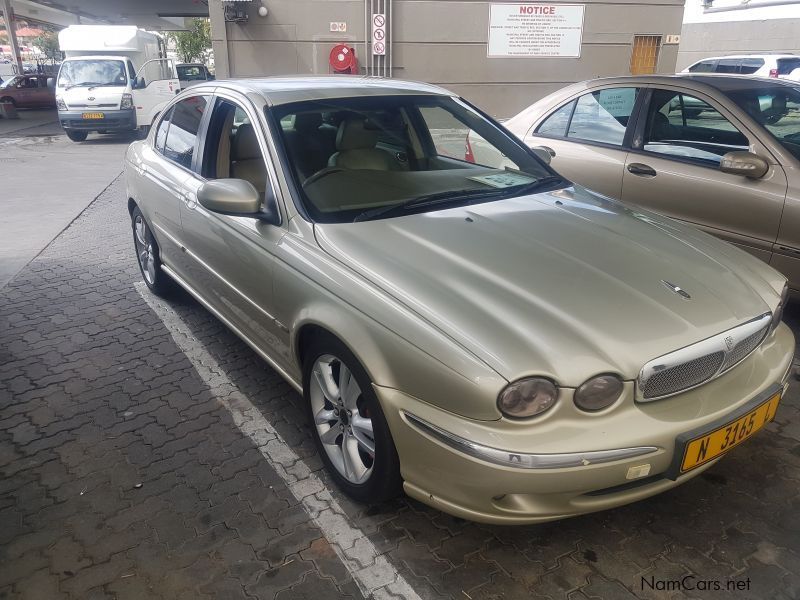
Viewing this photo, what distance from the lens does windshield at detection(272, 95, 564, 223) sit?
304 cm

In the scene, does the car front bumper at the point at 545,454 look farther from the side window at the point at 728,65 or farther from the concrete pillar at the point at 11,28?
the concrete pillar at the point at 11,28

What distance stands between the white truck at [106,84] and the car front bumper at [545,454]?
14510 mm

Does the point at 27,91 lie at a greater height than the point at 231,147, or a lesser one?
lesser

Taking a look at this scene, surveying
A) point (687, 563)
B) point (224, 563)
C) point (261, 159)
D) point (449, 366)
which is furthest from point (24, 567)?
point (687, 563)

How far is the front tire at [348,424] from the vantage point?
7.89 feet

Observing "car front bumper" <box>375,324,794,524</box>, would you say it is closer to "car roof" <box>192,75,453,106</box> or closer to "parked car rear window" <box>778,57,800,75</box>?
"car roof" <box>192,75,453,106</box>

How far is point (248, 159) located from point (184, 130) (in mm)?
956

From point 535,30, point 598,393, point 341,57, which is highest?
point 535,30

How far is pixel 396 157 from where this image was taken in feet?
11.5

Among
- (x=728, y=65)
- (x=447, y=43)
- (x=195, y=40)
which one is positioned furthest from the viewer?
(x=195, y=40)

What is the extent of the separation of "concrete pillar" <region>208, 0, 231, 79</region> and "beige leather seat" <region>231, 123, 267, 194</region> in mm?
9314

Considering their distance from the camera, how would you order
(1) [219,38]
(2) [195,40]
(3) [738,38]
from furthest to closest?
(2) [195,40], (3) [738,38], (1) [219,38]

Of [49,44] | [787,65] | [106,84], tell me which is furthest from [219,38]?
[49,44]

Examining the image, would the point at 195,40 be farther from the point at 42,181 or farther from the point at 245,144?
the point at 245,144
